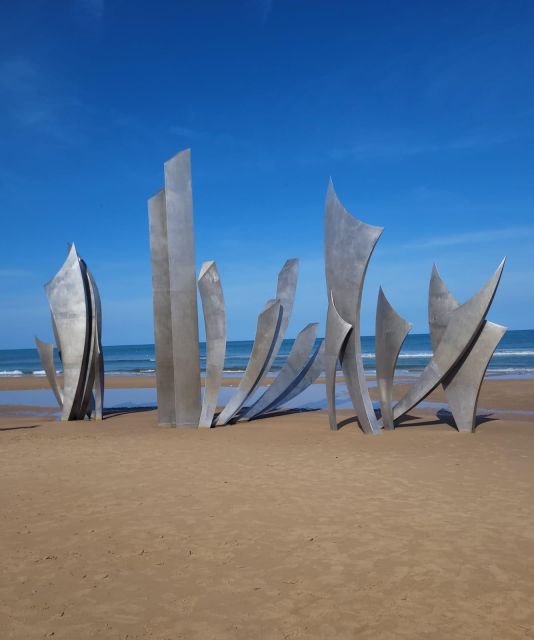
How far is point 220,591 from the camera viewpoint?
134 inches

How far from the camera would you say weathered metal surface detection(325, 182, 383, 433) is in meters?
8.69

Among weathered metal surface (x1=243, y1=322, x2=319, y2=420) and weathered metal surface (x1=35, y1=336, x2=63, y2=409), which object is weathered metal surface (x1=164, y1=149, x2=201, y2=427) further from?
weathered metal surface (x1=35, y1=336, x2=63, y2=409)

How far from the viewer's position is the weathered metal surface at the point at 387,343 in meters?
8.78

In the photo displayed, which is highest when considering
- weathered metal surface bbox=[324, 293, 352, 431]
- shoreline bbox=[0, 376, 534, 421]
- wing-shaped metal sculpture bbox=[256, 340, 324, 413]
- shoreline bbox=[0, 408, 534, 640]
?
weathered metal surface bbox=[324, 293, 352, 431]

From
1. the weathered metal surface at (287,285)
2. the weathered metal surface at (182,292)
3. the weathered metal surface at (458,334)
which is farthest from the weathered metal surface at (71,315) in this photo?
the weathered metal surface at (458,334)

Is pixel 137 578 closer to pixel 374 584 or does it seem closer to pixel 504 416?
pixel 374 584

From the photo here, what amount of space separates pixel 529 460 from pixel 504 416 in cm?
461

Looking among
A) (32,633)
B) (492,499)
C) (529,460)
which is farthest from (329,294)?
(32,633)

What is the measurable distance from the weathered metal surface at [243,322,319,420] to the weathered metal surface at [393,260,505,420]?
275 centimetres

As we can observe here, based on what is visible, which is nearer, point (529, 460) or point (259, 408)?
point (529, 460)

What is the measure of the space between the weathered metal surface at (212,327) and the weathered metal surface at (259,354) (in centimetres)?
46

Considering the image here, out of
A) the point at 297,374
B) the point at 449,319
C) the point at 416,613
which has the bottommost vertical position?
the point at 416,613

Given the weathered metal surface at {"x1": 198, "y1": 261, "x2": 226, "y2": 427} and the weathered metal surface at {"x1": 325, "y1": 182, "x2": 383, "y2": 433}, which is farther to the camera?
the weathered metal surface at {"x1": 198, "y1": 261, "x2": 226, "y2": 427}

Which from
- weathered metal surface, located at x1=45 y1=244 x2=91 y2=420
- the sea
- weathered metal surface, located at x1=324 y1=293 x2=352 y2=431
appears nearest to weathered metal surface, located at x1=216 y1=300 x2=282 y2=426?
weathered metal surface, located at x1=324 y1=293 x2=352 y2=431
